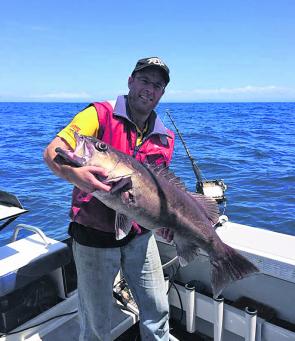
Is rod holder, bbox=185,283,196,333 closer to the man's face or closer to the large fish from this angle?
the large fish

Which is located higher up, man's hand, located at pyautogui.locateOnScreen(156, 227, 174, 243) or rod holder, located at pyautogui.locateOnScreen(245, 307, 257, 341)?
man's hand, located at pyautogui.locateOnScreen(156, 227, 174, 243)

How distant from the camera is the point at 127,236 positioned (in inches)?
132

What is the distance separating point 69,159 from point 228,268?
157 centimetres

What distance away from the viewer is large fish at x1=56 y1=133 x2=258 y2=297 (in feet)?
8.89

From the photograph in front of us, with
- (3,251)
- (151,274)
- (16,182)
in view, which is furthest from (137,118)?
(16,182)

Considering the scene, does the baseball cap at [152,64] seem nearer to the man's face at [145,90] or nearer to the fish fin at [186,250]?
the man's face at [145,90]

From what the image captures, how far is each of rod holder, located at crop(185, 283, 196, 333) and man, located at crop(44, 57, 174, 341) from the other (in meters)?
0.67

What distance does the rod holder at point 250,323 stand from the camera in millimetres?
3701

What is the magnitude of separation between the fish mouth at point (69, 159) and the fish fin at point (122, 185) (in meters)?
0.29

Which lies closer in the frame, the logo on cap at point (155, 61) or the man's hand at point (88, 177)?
the man's hand at point (88, 177)

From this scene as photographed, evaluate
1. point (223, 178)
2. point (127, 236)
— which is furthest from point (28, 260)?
point (223, 178)

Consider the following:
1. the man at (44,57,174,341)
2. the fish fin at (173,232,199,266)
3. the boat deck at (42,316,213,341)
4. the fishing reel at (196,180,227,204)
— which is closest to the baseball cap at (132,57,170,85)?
the man at (44,57,174,341)

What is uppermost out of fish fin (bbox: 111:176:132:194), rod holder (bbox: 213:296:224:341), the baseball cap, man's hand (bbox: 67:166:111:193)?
the baseball cap

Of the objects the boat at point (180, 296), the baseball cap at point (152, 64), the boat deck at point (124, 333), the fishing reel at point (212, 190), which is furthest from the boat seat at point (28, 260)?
the baseball cap at point (152, 64)
